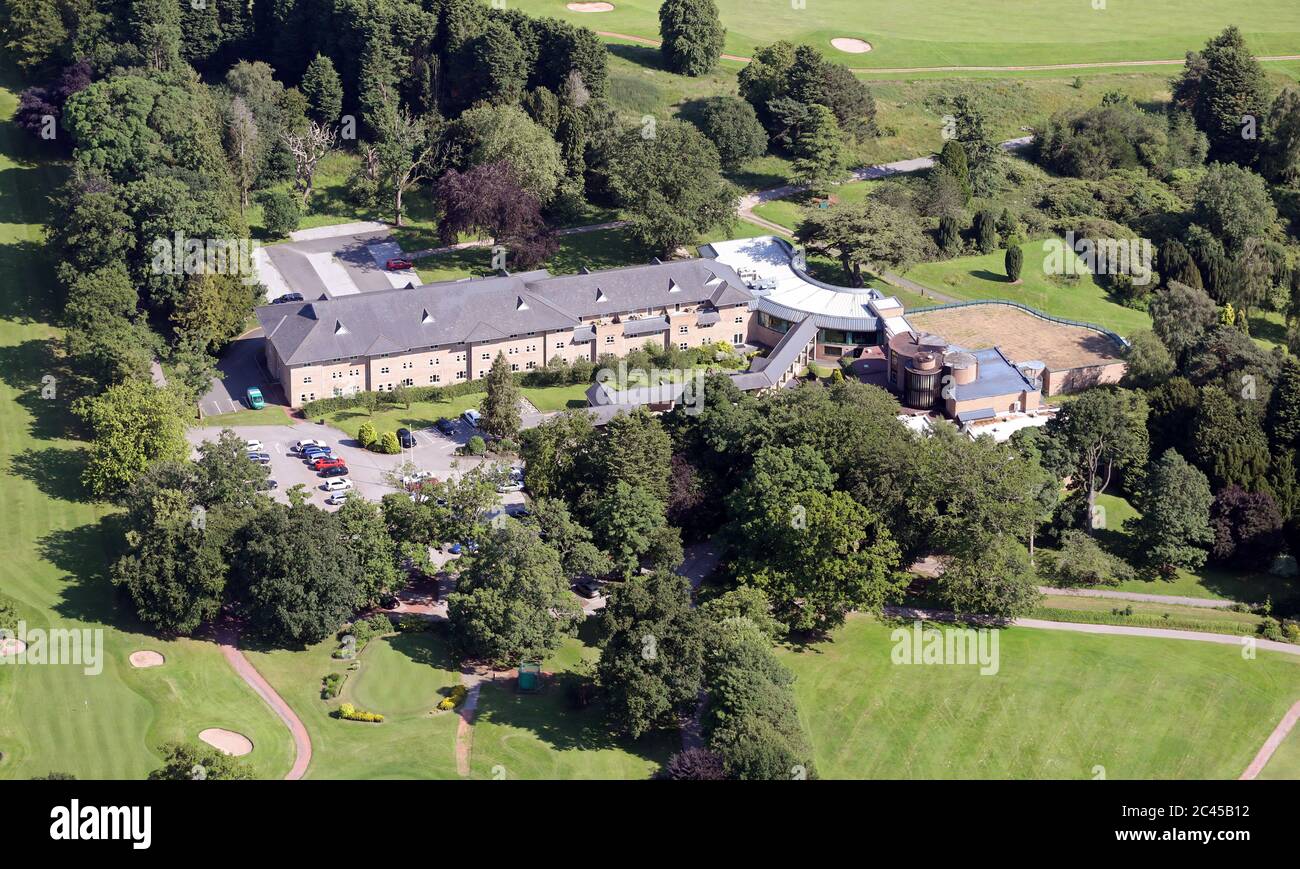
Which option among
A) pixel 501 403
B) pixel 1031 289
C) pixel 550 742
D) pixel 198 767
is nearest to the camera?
pixel 198 767

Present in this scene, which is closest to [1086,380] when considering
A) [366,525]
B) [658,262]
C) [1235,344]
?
[1235,344]

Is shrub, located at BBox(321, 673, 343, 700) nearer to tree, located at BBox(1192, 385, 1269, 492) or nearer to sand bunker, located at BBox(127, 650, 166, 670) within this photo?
sand bunker, located at BBox(127, 650, 166, 670)

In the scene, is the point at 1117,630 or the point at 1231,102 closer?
the point at 1117,630

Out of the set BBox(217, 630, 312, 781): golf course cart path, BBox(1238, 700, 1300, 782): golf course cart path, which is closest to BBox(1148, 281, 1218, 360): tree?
BBox(1238, 700, 1300, 782): golf course cart path

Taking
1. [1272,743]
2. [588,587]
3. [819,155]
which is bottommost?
[1272,743]

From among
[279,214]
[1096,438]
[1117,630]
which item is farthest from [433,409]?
[1117,630]

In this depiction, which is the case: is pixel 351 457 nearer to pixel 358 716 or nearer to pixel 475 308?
pixel 475 308

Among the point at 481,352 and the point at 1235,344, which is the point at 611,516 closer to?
the point at 481,352
